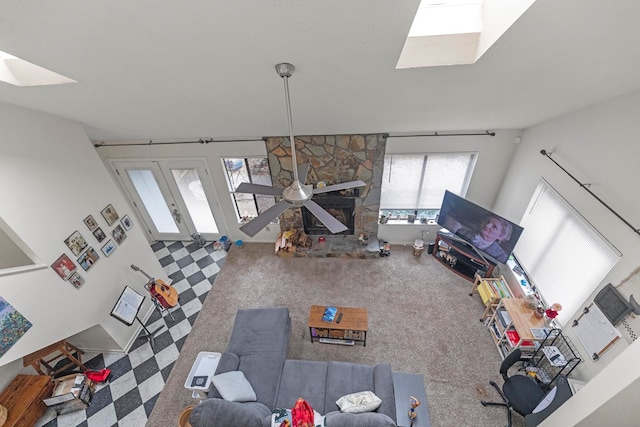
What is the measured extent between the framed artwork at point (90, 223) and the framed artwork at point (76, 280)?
0.59 m

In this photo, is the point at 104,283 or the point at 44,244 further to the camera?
the point at 104,283

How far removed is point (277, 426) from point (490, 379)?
266 centimetres

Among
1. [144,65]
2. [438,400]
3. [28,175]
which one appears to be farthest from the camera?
[438,400]

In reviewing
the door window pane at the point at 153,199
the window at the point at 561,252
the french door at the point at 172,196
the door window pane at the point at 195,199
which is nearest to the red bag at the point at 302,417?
the window at the point at 561,252

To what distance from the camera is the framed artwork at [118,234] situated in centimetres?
391

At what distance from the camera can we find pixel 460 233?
4.60m

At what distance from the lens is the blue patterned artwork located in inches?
103

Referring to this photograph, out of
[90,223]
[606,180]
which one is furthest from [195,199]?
[606,180]

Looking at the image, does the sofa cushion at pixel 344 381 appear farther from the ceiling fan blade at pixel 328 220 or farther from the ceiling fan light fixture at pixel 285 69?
the ceiling fan light fixture at pixel 285 69

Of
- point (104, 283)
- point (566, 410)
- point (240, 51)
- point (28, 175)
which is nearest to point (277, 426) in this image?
point (566, 410)

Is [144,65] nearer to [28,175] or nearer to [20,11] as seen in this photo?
[20,11]

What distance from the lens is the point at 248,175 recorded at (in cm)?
514

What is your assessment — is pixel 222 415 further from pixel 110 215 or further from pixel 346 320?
pixel 110 215

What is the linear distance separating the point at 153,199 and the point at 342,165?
12.9 ft
